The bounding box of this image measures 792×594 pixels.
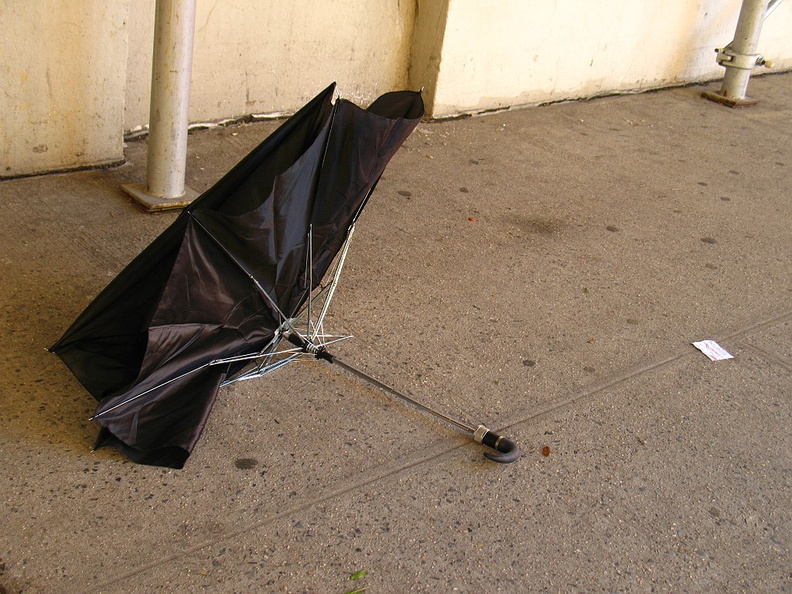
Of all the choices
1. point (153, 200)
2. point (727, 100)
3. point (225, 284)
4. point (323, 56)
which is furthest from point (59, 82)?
point (727, 100)

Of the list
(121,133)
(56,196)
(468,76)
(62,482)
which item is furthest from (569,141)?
(62,482)

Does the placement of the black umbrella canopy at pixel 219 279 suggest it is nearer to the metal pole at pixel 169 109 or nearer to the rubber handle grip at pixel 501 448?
the rubber handle grip at pixel 501 448

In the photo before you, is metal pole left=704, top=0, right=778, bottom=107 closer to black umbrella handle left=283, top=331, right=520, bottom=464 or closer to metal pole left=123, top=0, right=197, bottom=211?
metal pole left=123, top=0, right=197, bottom=211

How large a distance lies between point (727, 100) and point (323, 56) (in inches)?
165

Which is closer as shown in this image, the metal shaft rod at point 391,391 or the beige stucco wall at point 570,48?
the metal shaft rod at point 391,391

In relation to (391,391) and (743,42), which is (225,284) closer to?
Answer: (391,391)

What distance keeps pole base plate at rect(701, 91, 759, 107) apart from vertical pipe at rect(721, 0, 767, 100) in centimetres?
5

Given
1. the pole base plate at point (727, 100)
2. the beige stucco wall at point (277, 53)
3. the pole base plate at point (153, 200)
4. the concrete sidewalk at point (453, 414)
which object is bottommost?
the concrete sidewalk at point (453, 414)

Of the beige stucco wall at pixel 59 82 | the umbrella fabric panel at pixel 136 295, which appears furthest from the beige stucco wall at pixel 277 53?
the umbrella fabric panel at pixel 136 295

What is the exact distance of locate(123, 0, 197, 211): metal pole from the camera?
4230 mm

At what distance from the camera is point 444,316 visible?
158 inches

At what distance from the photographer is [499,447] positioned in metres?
3.15

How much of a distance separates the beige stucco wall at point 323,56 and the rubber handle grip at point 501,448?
112 inches

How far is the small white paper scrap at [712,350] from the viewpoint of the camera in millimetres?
4058
